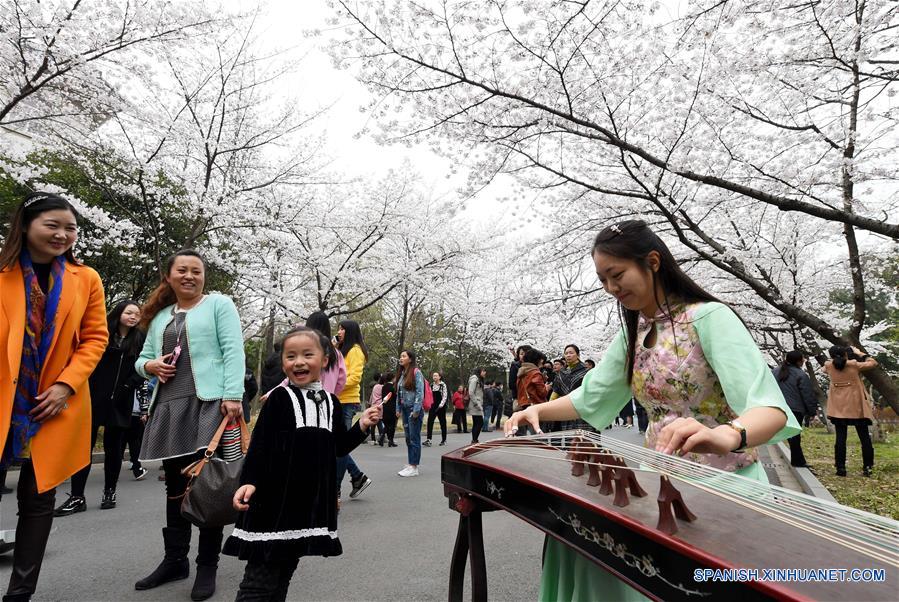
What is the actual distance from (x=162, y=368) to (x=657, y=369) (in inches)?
100

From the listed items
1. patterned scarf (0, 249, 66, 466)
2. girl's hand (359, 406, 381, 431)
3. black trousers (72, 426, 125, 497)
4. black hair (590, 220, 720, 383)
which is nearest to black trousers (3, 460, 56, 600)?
patterned scarf (0, 249, 66, 466)

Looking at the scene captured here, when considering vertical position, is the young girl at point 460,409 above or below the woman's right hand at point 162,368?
below

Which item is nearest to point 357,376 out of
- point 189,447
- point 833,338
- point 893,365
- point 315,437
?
point 189,447

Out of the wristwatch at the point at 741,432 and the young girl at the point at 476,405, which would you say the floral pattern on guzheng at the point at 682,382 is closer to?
the wristwatch at the point at 741,432

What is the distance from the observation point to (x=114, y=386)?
4922mm

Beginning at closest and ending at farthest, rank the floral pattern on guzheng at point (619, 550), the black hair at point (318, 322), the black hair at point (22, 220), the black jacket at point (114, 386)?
the floral pattern on guzheng at point (619, 550) → the black hair at point (22, 220) → the black hair at point (318, 322) → the black jacket at point (114, 386)

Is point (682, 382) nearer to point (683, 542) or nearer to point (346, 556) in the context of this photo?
point (683, 542)

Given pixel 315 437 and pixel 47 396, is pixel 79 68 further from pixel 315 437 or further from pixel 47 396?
pixel 315 437

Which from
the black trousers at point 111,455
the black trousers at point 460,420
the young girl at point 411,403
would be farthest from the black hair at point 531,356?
the black trousers at point 460,420

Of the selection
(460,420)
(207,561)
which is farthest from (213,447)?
(460,420)

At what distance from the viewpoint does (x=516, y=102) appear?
6.28 metres

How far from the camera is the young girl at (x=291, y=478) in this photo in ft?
6.93

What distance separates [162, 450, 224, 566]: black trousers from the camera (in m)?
2.86

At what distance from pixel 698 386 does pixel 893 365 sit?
32690 mm
